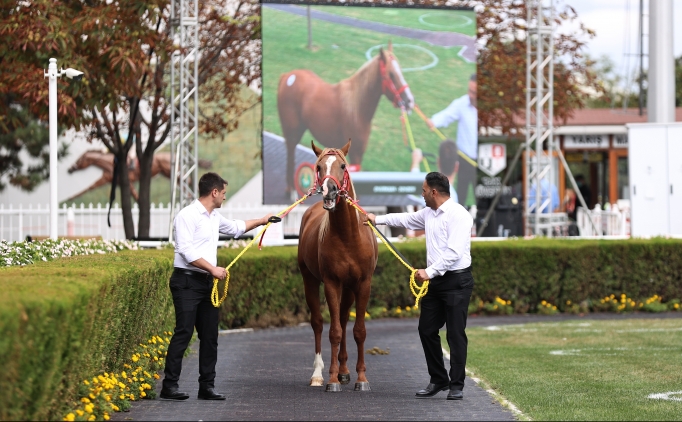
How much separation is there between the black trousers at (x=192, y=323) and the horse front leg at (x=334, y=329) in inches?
48.8

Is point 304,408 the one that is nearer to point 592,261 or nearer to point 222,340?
point 222,340

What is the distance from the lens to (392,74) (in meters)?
23.4

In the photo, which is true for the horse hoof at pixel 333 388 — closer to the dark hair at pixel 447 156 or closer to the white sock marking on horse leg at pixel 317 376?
the white sock marking on horse leg at pixel 317 376

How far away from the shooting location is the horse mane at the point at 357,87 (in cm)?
2300

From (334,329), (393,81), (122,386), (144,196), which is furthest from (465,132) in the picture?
(122,386)

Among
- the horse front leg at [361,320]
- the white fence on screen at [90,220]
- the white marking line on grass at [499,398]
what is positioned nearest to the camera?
the white marking line on grass at [499,398]

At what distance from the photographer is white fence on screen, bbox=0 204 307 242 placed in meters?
26.2

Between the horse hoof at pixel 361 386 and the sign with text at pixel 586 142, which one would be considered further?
the sign with text at pixel 586 142

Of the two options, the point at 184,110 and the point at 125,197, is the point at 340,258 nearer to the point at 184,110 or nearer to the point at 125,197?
the point at 184,110

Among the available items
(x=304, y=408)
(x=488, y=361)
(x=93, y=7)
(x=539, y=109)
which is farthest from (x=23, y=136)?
(x=304, y=408)

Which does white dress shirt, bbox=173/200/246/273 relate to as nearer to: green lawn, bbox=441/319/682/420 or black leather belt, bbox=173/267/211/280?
black leather belt, bbox=173/267/211/280

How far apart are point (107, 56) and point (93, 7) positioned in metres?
1.21

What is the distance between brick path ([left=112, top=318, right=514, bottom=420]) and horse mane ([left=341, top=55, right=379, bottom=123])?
28.8 feet

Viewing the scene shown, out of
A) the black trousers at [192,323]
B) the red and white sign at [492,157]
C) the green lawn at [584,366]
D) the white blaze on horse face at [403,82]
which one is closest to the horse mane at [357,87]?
the white blaze on horse face at [403,82]
